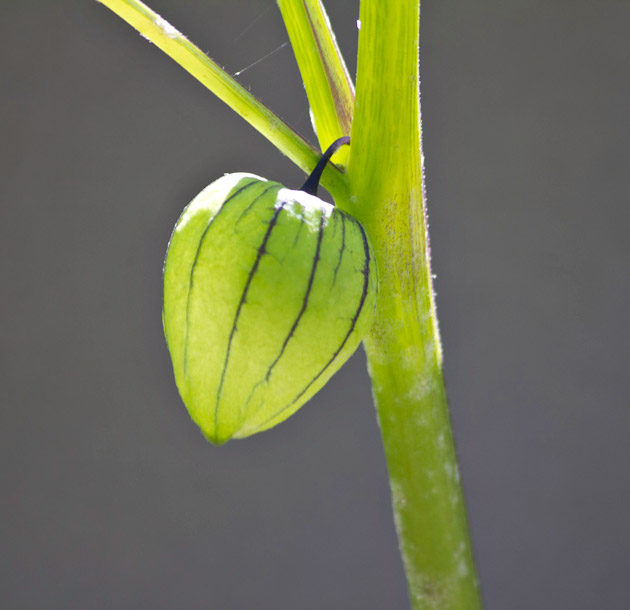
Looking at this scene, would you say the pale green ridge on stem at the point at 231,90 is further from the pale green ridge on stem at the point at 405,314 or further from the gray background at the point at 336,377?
the gray background at the point at 336,377

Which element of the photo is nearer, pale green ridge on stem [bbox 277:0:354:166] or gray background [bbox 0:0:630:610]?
pale green ridge on stem [bbox 277:0:354:166]

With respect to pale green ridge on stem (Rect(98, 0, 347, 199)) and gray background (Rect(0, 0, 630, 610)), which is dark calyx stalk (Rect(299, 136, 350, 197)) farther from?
gray background (Rect(0, 0, 630, 610))

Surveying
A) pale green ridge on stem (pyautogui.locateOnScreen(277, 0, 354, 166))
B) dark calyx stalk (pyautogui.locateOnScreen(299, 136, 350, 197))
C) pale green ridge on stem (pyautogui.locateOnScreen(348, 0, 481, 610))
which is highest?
pale green ridge on stem (pyautogui.locateOnScreen(277, 0, 354, 166))

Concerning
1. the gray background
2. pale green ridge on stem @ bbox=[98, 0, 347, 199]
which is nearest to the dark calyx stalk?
pale green ridge on stem @ bbox=[98, 0, 347, 199]

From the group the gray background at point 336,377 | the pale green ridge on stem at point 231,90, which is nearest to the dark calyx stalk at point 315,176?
the pale green ridge on stem at point 231,90

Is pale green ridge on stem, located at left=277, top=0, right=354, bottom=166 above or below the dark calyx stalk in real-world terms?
above

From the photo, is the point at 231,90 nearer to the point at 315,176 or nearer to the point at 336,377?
A: the point at 315,176
